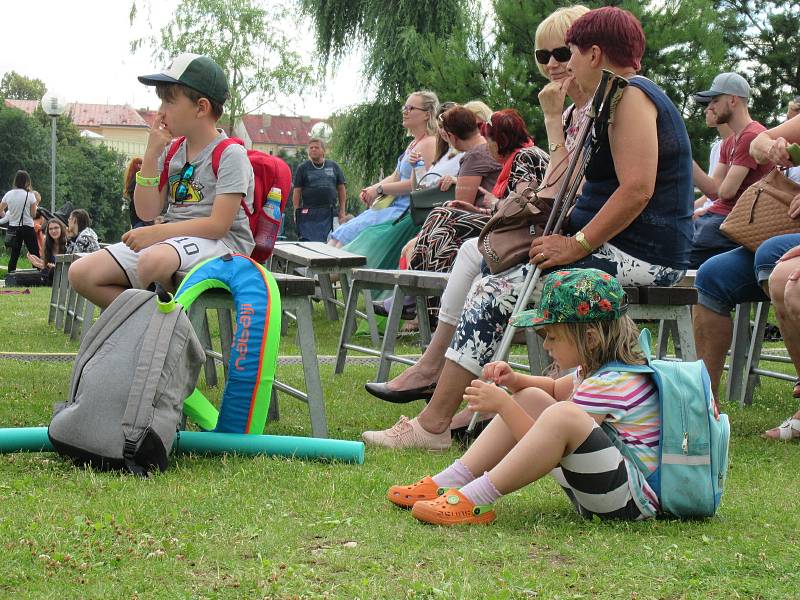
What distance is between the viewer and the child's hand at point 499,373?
3.32 metres

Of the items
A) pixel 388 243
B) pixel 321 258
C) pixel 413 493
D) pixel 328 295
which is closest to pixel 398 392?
pixel 413 493

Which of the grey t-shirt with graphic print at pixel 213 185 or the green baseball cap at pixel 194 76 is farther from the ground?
the green baseball cap at pixel 194 76

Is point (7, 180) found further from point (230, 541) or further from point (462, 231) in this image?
point (230, 541)

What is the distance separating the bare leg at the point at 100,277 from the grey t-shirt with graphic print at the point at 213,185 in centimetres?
36

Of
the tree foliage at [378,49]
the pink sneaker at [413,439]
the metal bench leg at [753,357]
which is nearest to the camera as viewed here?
the pink sneaker at [413,439]

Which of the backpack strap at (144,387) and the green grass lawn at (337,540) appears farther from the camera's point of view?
the backpack strap at (144,387)

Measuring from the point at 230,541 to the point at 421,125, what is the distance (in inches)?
272

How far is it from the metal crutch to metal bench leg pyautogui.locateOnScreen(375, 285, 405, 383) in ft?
5.15

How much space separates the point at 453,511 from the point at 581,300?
71 cm

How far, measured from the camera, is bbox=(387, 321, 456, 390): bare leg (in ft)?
15.4

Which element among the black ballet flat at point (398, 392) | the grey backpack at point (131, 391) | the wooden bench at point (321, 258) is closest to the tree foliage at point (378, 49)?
the wooden bench at point (321, 258)

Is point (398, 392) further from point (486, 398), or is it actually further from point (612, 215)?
point (486, 398)

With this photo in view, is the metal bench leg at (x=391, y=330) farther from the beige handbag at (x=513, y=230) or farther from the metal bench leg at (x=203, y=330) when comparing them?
the beige handbag at (x=513, y=230)

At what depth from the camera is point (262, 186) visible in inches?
193
